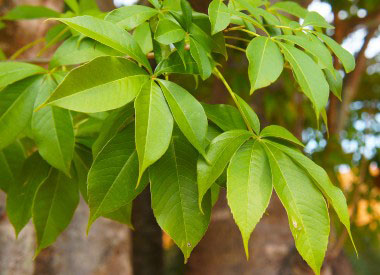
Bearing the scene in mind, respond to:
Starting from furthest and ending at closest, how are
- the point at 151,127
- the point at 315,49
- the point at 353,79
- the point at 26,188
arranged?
the point at 353,79
the point at 26,188
the point at 315,49
the point at 151,127

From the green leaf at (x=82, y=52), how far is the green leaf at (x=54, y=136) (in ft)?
0.22

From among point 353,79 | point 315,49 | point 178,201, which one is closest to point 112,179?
point 178,201

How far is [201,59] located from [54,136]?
215 millimetres

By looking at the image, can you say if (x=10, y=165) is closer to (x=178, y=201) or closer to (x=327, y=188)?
(x=178, y=201)

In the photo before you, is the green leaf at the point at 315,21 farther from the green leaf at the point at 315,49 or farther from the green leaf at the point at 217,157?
the green leaf at the point at 217,157

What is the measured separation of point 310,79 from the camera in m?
0.54

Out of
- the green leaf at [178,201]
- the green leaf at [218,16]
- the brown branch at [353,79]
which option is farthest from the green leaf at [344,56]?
the brown branch at [353,79]

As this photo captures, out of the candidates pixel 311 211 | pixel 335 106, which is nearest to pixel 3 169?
pixel 311 211

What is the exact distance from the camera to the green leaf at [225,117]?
0.59 m

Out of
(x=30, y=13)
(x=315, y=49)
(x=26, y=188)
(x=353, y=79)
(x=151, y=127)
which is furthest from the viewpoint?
(x=353, y=79)

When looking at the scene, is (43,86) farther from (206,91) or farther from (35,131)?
(206,91)

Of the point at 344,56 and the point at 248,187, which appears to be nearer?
the point at 248,187

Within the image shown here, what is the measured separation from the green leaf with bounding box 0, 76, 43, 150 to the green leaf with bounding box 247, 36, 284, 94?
0.29 metres

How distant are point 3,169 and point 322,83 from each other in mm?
484
